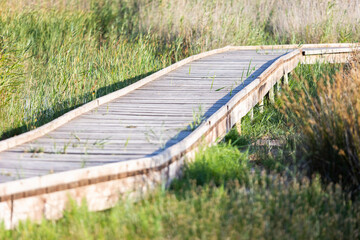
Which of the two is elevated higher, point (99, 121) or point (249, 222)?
point (99, 121)

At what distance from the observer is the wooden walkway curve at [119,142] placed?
10.7ft

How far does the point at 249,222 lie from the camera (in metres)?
3.24

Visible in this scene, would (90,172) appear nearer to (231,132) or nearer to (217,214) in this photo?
(217,214)

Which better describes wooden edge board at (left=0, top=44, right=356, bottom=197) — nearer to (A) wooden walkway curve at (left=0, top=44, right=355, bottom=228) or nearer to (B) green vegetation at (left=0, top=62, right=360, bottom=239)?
(A) wooden walkway curve at (left=0, top=44, right=355, bottom=228)

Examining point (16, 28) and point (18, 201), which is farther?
point (16, 28)

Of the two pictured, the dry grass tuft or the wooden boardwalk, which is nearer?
the wooden boardwalk

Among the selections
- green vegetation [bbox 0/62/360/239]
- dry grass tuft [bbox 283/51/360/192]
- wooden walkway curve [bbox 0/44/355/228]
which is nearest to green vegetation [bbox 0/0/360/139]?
wooden walkway curve [bbox 0/44/355/228]

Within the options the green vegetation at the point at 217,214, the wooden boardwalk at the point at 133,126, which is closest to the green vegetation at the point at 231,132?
the green vegetation at the point at 217,214

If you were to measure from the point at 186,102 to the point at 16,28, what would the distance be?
4034mm

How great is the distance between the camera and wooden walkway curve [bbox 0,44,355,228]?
3.26 meters

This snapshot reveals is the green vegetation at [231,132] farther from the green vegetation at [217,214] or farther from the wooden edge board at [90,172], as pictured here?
the wooden edge board at [90,172]

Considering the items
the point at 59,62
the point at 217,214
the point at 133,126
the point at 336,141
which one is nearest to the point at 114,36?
the point at 59,62

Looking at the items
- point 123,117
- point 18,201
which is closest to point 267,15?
point 123,117

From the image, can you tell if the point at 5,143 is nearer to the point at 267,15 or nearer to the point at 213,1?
the point at 213,1
